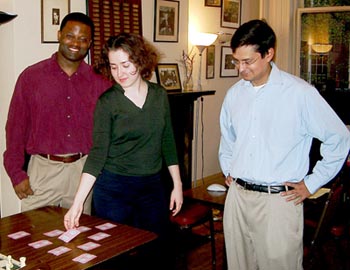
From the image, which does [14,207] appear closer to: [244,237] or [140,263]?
[140,263]

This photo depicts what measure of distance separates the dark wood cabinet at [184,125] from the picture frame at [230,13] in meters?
1.16

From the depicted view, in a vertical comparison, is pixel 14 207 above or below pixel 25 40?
below

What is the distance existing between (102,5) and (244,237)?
2241 mm

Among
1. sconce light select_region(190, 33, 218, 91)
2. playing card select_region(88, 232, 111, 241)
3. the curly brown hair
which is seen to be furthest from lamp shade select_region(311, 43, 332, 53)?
playing card select_region(88, 232, 111, 241)

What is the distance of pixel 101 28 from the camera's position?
3846 mm

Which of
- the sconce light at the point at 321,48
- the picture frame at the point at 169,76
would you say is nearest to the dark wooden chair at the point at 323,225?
the picture frame at the point at 169,76

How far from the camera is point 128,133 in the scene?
2281 millimetres

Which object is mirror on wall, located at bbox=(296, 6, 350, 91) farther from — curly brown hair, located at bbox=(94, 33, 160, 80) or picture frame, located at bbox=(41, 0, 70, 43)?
curly brown hair, located at bbox=(94, 33, 160, 80)

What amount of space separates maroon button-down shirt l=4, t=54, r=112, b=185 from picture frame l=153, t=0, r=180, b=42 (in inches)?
71.8

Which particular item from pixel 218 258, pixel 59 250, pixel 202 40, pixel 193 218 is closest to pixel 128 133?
pixel 59 250

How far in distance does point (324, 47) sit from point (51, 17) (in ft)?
13.0

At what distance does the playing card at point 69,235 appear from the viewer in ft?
6.69

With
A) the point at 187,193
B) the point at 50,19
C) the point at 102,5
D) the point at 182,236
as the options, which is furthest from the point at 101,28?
the point at 182,236

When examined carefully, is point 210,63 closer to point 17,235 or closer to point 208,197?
point 208,197
